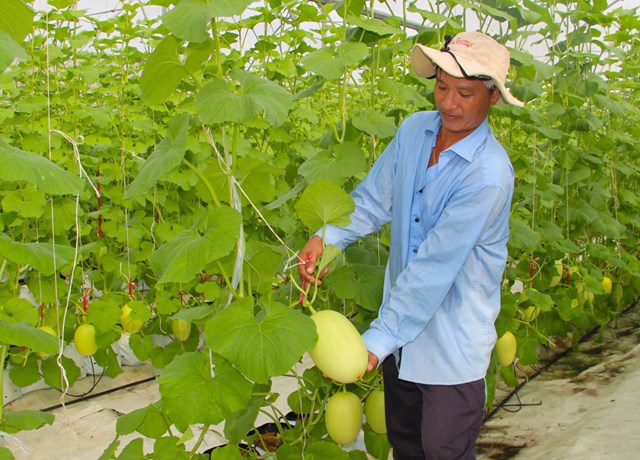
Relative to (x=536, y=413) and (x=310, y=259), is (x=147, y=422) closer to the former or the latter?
(x=310, y=259)

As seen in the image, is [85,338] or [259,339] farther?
[85,338]

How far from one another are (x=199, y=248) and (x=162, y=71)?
1.48 ft

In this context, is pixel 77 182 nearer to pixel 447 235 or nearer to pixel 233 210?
pixel 233 210

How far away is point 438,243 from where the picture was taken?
1696 mm

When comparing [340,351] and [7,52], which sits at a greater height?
[7,52]

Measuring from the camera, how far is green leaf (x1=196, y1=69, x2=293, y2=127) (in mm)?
1506

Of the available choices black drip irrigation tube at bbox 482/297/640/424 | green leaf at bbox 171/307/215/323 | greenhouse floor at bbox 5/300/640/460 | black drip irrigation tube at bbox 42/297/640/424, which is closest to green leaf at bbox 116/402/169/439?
green leaf at bbox 171/307/215/323

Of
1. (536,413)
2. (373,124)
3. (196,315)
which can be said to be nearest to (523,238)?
(373,124)

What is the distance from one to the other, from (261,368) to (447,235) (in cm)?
57

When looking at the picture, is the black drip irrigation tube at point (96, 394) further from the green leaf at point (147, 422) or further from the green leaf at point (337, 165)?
the green leaf at point (337, 165)

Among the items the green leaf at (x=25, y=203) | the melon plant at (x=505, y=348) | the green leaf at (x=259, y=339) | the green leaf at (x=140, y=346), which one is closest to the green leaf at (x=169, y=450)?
the green leaf at (x=259, y=339)

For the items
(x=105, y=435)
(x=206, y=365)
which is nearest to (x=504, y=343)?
(x=206, y=365)

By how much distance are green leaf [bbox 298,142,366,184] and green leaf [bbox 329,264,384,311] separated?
30cm

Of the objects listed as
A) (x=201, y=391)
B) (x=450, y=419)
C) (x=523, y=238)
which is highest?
(x=201, y=391)
